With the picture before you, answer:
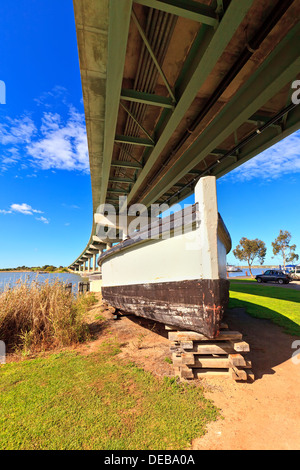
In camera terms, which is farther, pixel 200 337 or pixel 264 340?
pixel 264 340

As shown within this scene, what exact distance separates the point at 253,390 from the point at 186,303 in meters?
1.38

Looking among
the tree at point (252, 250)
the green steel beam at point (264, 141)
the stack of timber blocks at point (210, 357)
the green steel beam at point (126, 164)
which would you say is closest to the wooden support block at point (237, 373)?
the stack of timber blocks at point (210, 357)

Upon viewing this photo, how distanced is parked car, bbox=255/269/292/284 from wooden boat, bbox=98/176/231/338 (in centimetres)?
2480

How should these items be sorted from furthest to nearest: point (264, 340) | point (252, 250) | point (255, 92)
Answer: point (252, 250), point (255, 92), point (264, 340)

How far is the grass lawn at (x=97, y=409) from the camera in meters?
2.02

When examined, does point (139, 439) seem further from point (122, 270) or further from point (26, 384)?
point (122, 270)

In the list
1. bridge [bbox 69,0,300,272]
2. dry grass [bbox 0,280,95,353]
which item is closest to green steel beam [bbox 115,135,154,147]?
bridge [bbox 69,0,300,272]

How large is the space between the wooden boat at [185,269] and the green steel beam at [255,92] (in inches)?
134

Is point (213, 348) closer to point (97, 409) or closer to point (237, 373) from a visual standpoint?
point (237, 373)

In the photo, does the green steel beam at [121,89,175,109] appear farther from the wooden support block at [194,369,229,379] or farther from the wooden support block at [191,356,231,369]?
the wooden support block at [194,369,229,379]

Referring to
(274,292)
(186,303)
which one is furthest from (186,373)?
(274,292)

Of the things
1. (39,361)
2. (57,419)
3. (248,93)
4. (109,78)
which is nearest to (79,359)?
(39,361)

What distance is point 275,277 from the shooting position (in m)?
25.1

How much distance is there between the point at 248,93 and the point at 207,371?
248 inches
